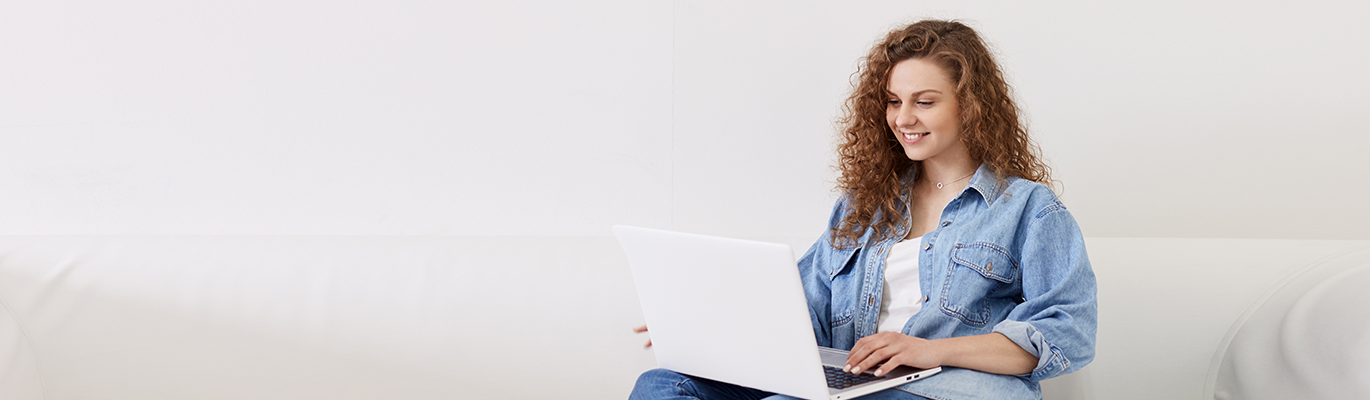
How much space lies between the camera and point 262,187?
1546mm

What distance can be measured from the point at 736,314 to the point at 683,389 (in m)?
0.19

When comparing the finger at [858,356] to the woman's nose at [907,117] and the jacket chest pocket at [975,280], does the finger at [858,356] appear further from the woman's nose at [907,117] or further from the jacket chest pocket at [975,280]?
the woman's nose at [907,117]

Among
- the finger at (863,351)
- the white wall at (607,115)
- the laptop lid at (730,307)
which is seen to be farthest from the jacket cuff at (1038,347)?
the white wall at (607,115)

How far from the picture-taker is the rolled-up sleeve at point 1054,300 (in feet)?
2.95

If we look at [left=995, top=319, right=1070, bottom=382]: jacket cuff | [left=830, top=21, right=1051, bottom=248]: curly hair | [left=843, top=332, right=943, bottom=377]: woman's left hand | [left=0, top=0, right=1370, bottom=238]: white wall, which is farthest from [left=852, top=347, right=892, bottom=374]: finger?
[left=0, top=0, right=1370, bottom=238]: white wall

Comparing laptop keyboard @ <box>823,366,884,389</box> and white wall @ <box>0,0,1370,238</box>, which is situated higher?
white wall @ <box>0,0,1370,238</box>

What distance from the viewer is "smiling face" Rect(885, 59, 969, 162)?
106 centimetres

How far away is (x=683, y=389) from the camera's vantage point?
96cm

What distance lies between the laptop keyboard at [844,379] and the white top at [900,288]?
17 cm

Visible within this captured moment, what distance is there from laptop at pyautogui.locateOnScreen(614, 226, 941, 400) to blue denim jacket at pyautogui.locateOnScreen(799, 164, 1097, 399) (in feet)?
0.36

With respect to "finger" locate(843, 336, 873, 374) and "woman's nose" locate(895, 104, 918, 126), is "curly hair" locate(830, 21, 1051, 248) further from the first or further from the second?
"finger" locate(843, 336, 873, 374)

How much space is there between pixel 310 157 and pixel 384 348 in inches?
19.2

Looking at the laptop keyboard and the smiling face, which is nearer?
the laptop keyboard

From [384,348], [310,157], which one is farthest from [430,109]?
[384,348]
